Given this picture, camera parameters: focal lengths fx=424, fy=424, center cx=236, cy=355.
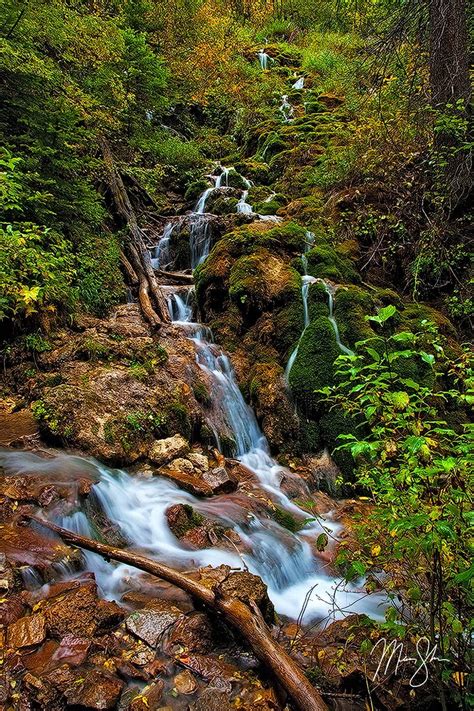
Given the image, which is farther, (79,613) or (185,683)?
(79,613)

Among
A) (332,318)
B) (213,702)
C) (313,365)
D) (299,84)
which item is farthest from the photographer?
(299,84)

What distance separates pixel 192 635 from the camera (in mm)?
2717

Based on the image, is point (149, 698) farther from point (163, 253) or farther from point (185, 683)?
point (163, 253)

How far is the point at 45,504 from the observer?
11.8 ft

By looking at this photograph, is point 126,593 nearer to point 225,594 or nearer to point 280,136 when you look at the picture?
point 225,594

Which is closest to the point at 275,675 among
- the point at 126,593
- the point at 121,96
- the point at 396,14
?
the point at 126,593

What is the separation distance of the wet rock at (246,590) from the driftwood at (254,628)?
5 cm

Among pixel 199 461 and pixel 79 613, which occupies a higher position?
pixel 199 461

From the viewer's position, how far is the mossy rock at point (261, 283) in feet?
24.7

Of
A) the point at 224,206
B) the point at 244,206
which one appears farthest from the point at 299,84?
the point at 244,206

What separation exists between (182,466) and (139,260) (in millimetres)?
5461

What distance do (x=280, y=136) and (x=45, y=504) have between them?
50.9ft

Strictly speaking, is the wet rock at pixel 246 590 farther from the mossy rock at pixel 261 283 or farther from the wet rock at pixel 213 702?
the mossy rock at pixel 261 283

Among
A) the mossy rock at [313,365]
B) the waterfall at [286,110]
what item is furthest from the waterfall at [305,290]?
the waterfall at [286,110]
